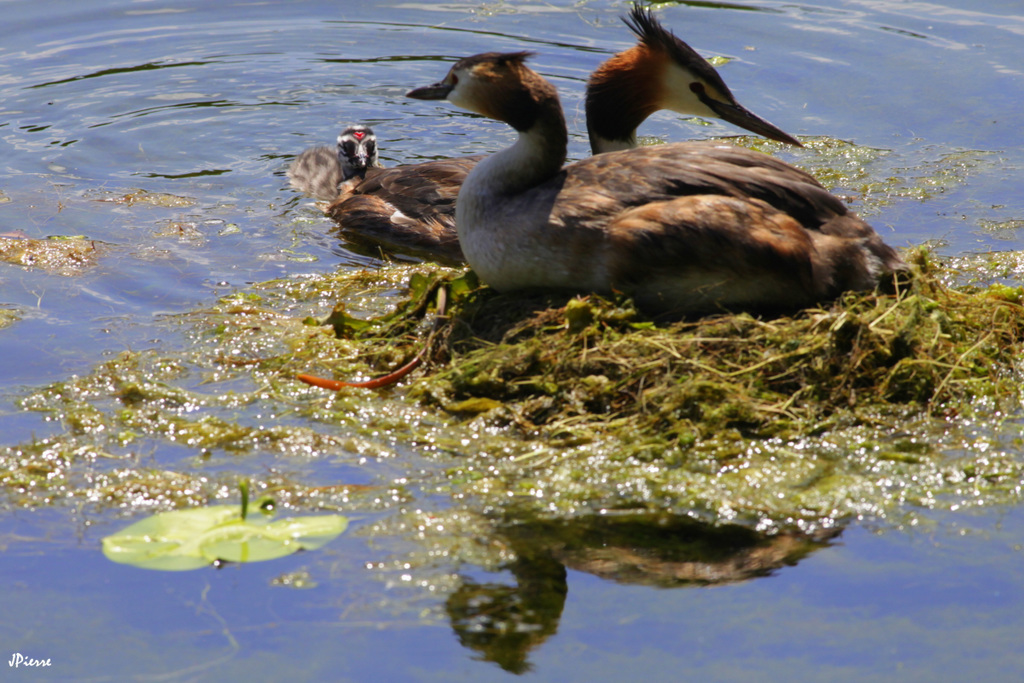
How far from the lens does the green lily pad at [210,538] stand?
12.6 ft

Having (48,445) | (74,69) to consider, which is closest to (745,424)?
(48,445)

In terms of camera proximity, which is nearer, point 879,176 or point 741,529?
point 741,529

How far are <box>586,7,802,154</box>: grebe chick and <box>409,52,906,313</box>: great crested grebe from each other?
130 centimetres

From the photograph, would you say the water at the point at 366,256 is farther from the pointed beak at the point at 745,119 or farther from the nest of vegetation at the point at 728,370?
the pointed beak at the point at 745,119

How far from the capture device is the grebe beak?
6.55 meters

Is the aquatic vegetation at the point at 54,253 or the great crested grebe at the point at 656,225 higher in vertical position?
the great crested grebe at the point at 656,225

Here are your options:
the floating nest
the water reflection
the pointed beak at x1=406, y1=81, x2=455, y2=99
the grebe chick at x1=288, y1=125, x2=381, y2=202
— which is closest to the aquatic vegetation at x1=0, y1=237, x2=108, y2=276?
the grebe chick at x1=288, y1=125, x2=381, y2=202

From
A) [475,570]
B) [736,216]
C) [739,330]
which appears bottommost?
[475,570]

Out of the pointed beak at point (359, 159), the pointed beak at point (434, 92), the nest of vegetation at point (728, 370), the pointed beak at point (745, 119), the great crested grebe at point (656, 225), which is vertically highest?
the pointed beak at point (434, 92)

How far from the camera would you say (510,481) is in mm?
4355

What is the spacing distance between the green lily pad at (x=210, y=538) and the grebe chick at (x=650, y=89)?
145 inches

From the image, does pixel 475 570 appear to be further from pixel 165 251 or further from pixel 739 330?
pixel 165 251

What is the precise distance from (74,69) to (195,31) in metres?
1.64

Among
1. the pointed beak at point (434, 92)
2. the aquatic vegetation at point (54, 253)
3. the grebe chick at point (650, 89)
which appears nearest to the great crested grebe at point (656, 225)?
the pointed beak at point (434, 92)
